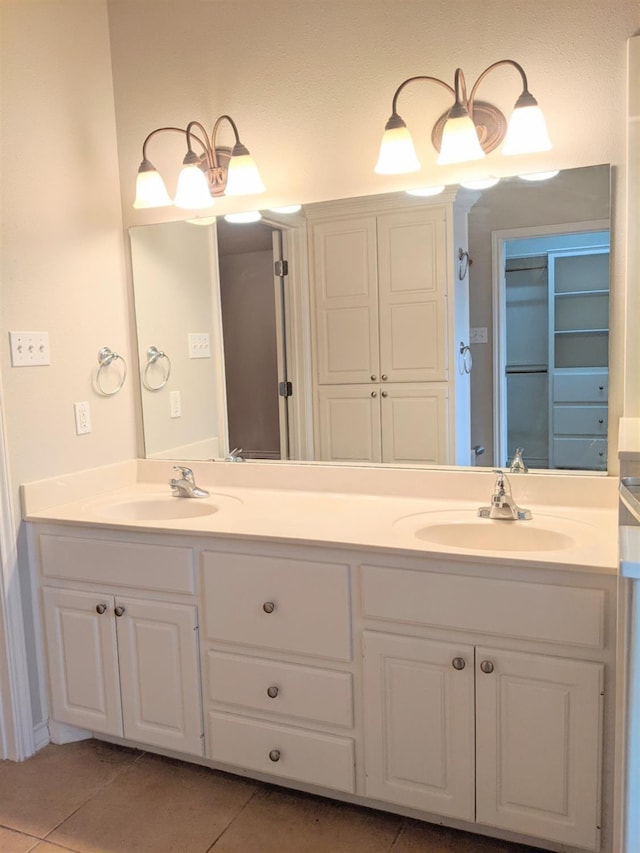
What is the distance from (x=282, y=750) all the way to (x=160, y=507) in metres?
0.87

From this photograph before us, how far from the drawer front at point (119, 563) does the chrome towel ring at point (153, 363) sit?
0.69m

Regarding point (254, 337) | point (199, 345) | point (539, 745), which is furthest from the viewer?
point (199, 345)

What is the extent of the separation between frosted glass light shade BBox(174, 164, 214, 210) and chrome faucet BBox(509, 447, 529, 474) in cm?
128

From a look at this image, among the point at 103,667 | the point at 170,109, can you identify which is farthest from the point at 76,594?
the point at 170,109

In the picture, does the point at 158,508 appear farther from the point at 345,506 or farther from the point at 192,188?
the point at 192,188

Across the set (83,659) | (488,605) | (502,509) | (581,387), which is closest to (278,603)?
(488,605)

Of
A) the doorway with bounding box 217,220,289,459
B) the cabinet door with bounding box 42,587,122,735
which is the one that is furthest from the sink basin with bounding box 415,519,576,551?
the cabinet door with bounding box 42,587,122,735

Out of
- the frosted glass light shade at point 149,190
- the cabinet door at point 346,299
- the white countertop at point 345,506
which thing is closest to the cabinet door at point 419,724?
the white countertop at point 345,506

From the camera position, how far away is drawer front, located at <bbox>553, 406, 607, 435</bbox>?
182 cm

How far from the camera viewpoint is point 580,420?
1843mm

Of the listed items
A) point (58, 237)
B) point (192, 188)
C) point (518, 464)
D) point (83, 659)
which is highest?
point (192, 188)

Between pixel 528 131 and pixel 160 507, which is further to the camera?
pixel 160 507

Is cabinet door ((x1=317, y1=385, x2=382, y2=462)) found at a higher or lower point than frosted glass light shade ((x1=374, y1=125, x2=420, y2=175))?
lower

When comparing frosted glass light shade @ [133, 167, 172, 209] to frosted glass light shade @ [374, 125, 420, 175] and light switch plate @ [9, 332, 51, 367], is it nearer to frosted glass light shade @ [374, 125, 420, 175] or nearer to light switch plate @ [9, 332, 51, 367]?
light switch plate @ [9, 332, 51, 367]
